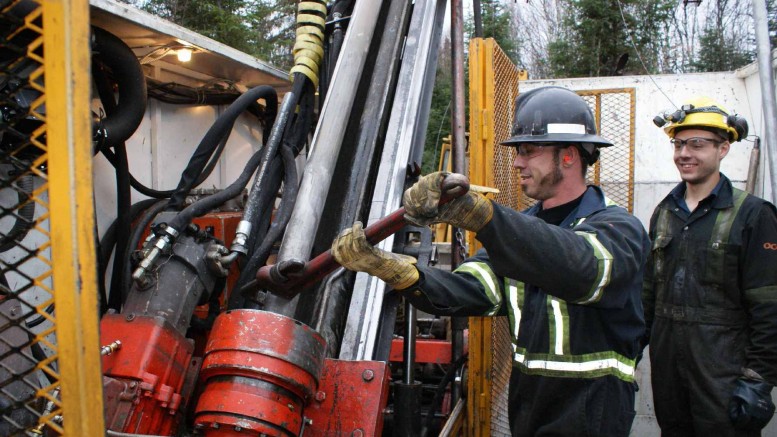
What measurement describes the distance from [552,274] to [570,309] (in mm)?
390

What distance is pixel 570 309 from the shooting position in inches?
80.2

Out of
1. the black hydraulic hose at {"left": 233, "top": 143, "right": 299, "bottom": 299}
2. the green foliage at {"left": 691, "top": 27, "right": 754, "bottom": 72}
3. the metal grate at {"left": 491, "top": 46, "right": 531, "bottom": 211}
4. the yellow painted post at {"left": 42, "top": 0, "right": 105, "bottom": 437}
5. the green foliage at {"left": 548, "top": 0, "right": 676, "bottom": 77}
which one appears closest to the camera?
the yellow painted post at {"left": 42, "top": 0, "right": 105, "bottom": 437}

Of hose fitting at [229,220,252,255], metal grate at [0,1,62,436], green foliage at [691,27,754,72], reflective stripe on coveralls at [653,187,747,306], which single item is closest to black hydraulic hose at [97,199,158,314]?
metal grate at [0,1,62,436]

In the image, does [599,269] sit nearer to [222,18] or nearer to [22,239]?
[22,239]

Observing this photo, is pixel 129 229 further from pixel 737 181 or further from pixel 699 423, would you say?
pixel 737 181

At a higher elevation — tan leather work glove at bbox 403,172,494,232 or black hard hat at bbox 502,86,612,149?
black hard hat at bbox 502,86,612,149

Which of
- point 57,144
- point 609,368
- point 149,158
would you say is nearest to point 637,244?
point 609,368

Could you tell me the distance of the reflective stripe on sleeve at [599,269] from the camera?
70.2 inches

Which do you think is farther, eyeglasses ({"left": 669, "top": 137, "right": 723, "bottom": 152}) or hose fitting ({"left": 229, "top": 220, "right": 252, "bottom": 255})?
eyeglasses ({"left": 669, "top": 137, "right": 723, "bottom": 152})

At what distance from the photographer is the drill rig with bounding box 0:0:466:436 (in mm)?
1917

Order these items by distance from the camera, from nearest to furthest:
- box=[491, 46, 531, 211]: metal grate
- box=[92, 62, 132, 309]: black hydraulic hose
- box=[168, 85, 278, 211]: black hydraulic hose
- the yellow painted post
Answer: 1. the yellow painted post
2. box=[92, 62, 132, 309]: black hydraulic hose
3. box=[168, 85, 278, 211]: black hydraulic hose
4. box=[491, 46, 531, 211]: metal grate

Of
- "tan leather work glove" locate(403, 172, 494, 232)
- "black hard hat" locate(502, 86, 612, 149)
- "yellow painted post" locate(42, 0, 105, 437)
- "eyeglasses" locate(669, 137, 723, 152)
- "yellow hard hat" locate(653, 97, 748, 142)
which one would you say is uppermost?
"yellow hard hat" locate(653, 97, 748, 142)

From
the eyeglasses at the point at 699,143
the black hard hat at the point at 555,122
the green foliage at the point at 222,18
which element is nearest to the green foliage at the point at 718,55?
the green foliage at the point at 222,18

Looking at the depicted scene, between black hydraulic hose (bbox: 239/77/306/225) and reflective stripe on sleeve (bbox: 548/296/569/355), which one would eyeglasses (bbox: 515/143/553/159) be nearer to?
reflective stripe on sleeve (bbox: 548/296/569/355)
